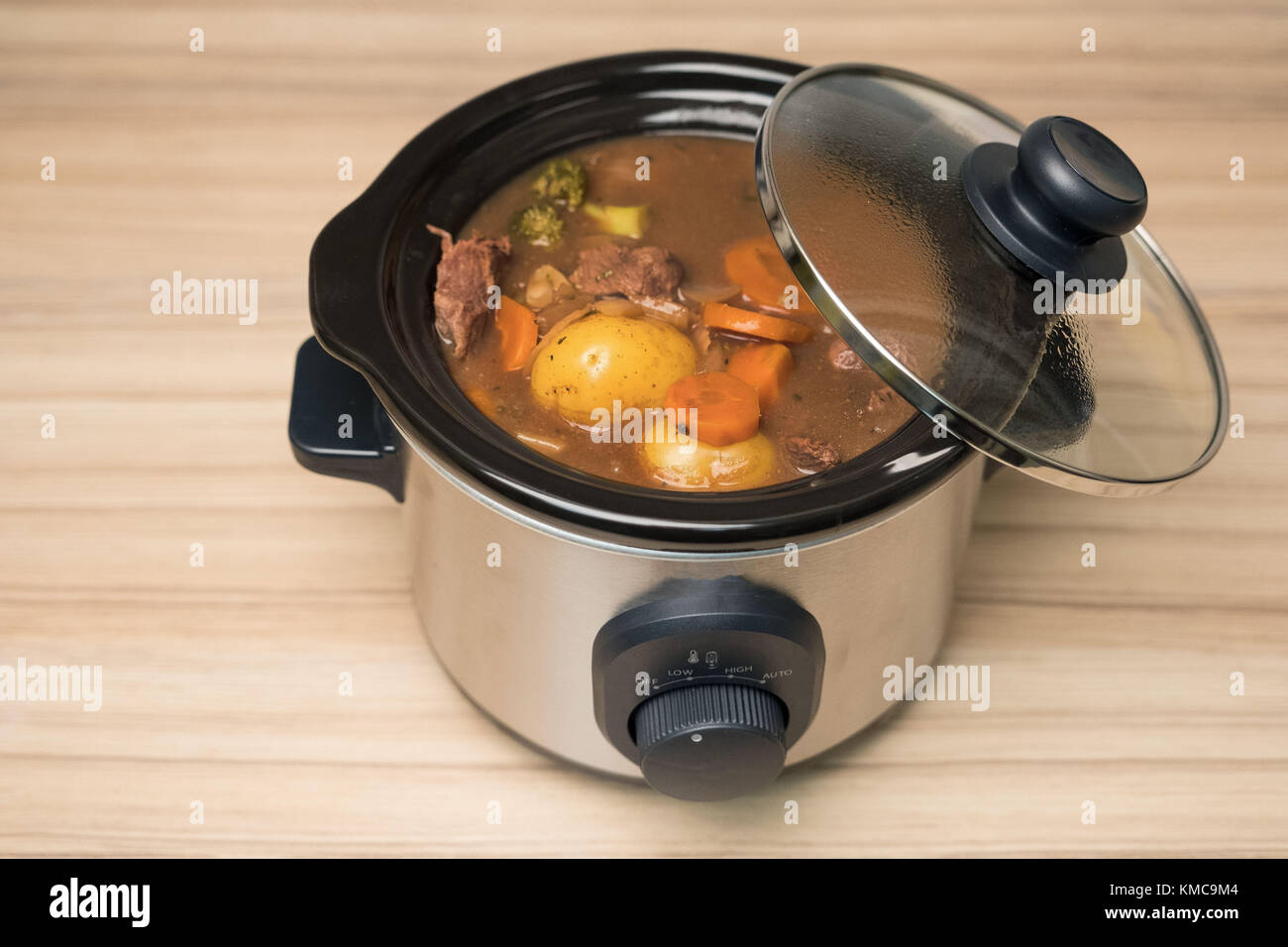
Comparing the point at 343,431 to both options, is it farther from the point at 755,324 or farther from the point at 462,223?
the point at 755,324

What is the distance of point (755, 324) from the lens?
5.78 feet

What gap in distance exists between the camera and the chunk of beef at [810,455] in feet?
5.30

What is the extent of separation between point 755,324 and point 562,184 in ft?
1.38

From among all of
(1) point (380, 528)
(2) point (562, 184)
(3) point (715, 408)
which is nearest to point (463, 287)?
(2) point (562, 184)

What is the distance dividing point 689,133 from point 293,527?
96 centimetres

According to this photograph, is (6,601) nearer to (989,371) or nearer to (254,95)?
(254,95)

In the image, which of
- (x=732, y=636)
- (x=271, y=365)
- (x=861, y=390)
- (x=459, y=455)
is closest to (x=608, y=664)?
(x=732, y=636)

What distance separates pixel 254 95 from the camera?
3.00 meters

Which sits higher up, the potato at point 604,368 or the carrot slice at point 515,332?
the carrot slice at point 515,332

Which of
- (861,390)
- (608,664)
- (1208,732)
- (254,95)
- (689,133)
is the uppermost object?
(254,95)

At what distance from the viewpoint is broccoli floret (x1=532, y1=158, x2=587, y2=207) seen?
6.49 ft

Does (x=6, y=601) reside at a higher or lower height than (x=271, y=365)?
lower
